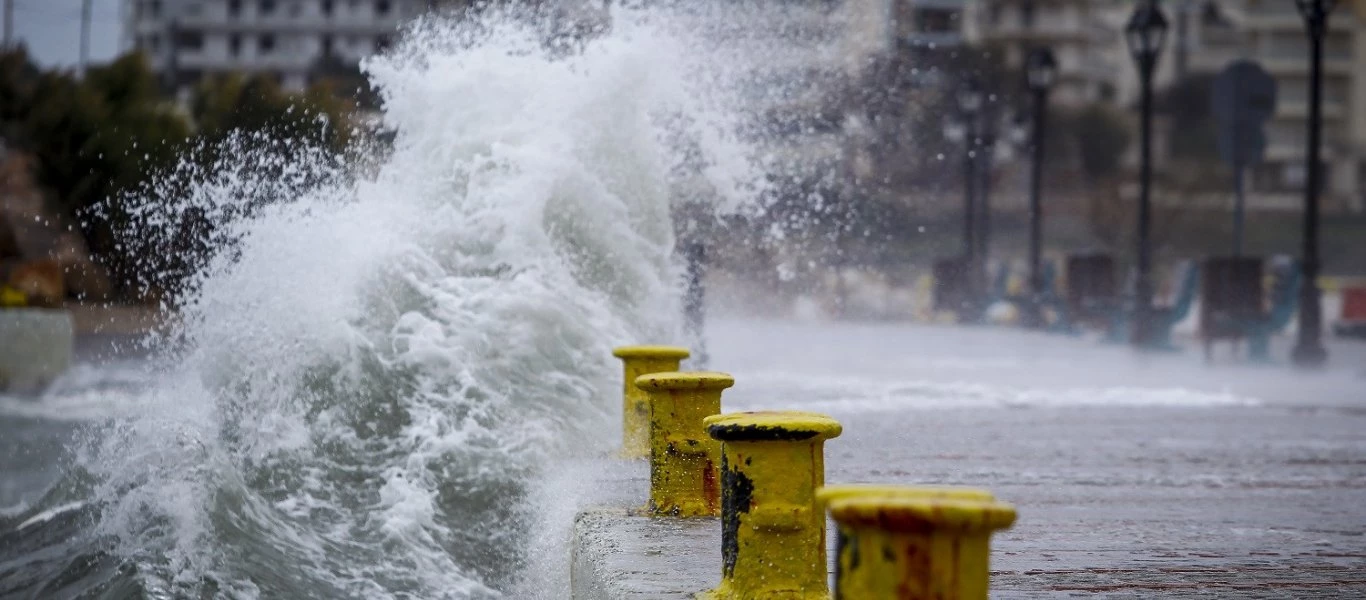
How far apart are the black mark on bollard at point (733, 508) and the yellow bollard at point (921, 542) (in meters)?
1.11

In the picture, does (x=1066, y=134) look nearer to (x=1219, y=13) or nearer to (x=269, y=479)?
(x=1219, y=13)

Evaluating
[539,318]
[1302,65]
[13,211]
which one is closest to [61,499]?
[539,318]

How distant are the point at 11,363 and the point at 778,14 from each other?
831 centimetres

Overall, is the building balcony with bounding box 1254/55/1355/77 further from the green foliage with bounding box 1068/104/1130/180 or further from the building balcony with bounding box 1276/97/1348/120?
the green foliage with bounding box 1068/104/1130/180

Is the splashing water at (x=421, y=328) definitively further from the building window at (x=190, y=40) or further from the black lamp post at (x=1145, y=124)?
the building window at (x=190, y=40)

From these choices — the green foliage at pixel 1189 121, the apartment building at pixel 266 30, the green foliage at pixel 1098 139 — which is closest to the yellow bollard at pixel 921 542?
the green foliage at pixel 1098 139

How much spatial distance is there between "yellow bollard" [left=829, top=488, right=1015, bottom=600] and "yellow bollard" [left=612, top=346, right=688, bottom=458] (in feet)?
13.0

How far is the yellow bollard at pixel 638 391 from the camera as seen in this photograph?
7199 millimetres

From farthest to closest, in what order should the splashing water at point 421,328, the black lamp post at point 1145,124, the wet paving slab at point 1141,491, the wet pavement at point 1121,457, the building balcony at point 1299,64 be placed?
1. the building balcony at point 1299,64
2. the black lamp post at point 1145,124
3. the splashing water at point 421,328
4. the wet pavement at point 1121,457
5. the wet paving slab at point 1141,491

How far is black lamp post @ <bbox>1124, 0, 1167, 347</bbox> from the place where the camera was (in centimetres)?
2058

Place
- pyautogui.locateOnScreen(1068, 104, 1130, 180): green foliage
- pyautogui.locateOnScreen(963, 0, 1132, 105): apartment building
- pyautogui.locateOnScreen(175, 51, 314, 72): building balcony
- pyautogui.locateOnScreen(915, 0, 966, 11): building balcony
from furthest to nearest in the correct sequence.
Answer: pyautogui.locateOnScreen(175, 51, 314, 72): building balcony < pyautogui.locateOnScreen(963, 0, 1132, 105): apartment building < pyautogui.locateOnScreen(1068, 104, 1130, 180): green foliage < pyautogui.locateOnScreen(915, 0, 966, 11): building balcony

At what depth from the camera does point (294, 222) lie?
28.8ft

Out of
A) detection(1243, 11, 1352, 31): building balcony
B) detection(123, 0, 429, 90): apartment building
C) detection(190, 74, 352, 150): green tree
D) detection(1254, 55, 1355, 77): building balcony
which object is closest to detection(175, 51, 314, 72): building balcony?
detection(123, 0, 429, 90): apartment building

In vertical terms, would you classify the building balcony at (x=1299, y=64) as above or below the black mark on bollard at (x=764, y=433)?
above
